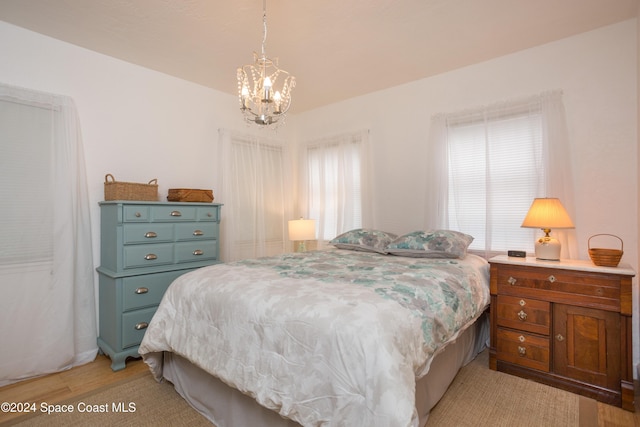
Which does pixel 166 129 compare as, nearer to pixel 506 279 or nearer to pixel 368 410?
pixel 368 410

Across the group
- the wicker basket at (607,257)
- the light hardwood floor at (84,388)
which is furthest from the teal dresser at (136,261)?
the wicker basket at (607,257)

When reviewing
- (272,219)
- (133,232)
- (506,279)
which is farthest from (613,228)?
(133,232)

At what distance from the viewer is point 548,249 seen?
2256 millimetres

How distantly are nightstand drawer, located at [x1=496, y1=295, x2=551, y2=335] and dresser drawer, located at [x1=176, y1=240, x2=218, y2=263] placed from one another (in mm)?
2489

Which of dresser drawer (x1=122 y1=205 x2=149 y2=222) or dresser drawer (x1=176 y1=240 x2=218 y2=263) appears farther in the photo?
dresser drawer (x1=176 y1=240 x2=218 y2=263)

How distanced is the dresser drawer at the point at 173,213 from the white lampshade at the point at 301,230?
1.17 metres

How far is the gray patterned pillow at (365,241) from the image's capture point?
298 centimetres

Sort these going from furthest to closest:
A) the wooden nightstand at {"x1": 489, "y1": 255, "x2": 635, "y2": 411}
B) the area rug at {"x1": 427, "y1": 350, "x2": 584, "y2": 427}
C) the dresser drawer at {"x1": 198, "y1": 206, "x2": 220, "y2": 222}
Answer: the dresser drawer at {"x1": 198, "y1": 206, "x2": 220, "y2": 222} < the wooden nightstand at {"x1": 489, "y1": 255, "x2": 635, "y2": 411} < the area rug at {"x1": 427, "y1": 350, "x2": 584, "y2": 427}

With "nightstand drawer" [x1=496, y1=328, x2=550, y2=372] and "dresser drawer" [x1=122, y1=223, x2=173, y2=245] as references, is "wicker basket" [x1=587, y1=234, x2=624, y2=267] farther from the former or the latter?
"dresser drawer" [x1=122, y1=223, x2=173, y2=245]

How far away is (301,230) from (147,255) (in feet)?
5.45

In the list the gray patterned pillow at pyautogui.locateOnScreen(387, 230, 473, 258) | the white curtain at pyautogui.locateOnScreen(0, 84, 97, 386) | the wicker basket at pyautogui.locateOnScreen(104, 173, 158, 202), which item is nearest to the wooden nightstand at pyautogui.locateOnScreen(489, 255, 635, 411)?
the gray patterned pillow at pyautogui.locateOnScreen(387, 230, 473, 258)

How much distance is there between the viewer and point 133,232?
8.17 ft

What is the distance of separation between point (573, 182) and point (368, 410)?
250 cm

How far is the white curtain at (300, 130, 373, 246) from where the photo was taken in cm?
370
